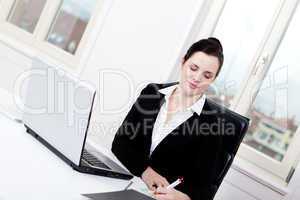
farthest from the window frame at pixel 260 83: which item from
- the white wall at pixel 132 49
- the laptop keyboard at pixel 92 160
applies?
the laptop keyboard at pixel 92 160

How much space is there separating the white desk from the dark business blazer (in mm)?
210

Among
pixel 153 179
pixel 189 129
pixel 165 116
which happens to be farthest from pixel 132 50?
pixel 153 179

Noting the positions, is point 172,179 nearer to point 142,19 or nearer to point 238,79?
point 238,79

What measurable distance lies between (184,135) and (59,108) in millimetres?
619

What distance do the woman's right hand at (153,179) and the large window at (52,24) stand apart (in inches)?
75.7

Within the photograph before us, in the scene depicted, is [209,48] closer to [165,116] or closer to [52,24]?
[165,116]

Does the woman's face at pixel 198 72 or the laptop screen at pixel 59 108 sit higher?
the woman's face at pixel 198 72

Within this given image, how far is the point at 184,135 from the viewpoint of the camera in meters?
1.68

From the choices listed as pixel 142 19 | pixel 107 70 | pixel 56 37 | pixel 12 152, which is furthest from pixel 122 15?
pixel 12 152

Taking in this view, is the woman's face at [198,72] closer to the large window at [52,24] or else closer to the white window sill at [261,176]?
the white window sill at [261,176]

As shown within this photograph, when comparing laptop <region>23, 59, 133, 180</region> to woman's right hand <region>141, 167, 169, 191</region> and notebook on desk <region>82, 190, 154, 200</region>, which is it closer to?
woman's right hand <region>141, 167, 169, 191</region>

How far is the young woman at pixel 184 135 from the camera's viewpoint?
5.39ft

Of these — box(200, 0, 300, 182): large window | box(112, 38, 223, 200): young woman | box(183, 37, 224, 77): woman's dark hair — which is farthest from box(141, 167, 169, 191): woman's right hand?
box(200, 0, 300, 182): large window

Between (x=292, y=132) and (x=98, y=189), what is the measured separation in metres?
1.57
